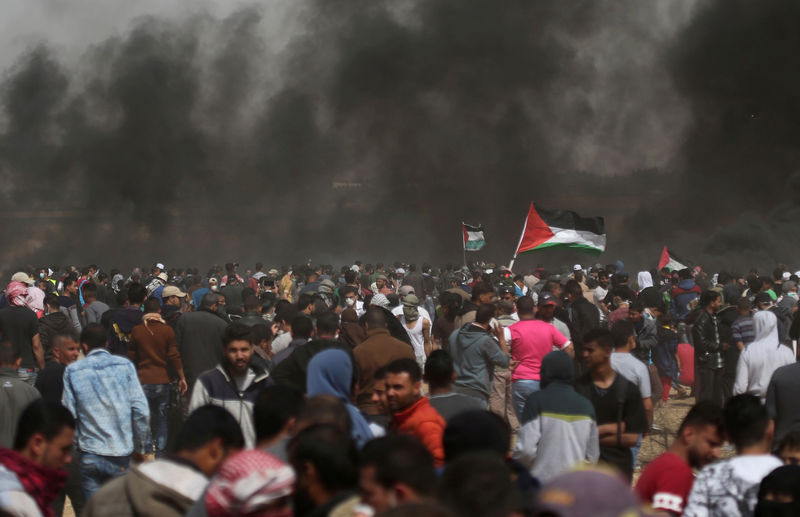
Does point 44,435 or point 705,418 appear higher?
point 705,418

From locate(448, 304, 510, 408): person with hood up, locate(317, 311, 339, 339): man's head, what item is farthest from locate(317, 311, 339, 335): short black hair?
locate(448, 304, 510, 408): person with hood up

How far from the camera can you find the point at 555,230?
11.8 metres

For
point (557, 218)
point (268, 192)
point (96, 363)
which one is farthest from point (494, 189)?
point (96, 363)

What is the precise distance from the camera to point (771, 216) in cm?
2888

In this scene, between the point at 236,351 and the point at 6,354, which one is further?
the point at 6,354

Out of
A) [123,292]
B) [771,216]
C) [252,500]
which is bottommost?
[252,500]

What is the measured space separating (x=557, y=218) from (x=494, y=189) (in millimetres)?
24079

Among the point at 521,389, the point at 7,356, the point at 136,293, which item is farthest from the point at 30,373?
the point at 521,389

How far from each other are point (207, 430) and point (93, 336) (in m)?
2.57

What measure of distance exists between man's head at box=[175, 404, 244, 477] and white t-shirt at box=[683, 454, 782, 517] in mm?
1654

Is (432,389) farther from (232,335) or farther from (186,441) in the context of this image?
(186,441)

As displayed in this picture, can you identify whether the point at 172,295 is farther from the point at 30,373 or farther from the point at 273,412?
the point at 273,412

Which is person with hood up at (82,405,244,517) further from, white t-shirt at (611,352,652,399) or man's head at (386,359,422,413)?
white t-shirt at (611,352,652,399)

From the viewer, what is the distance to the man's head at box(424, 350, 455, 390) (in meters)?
4.36
